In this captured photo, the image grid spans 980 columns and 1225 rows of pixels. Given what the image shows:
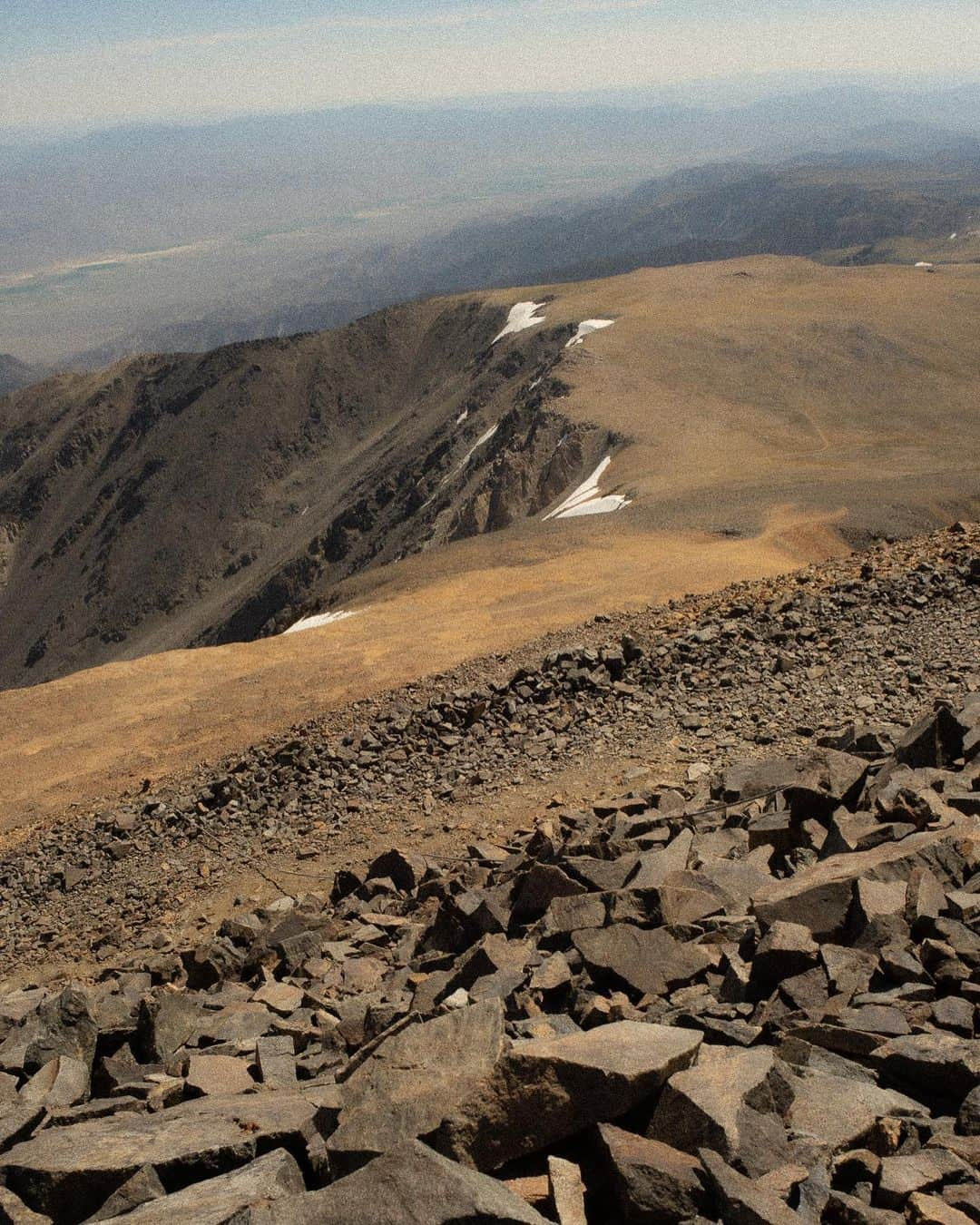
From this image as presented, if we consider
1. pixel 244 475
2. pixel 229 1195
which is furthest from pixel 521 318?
pixel 229 1195

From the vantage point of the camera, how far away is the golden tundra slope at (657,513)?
63.7 ft

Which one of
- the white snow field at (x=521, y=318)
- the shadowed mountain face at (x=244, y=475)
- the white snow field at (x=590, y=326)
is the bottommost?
the shadowed mountain face at (x=244, y=475)

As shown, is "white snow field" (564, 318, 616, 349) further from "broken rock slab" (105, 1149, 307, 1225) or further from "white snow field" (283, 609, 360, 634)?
"broken rock slab" (105, 1149, 307, 1225)

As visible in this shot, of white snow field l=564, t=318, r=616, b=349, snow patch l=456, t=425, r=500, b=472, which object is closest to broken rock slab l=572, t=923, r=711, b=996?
snow patch l=456, t=425, r=500, b=472

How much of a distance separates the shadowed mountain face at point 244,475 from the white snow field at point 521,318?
1438 mm

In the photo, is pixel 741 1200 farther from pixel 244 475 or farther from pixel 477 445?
pixel 244 475

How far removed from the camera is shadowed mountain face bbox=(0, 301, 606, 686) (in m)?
63.4

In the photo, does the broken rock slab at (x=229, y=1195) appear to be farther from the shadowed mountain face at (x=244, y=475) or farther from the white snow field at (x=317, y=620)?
the shadowed mountain face at (x=244, y=475)

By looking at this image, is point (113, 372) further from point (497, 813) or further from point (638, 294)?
point (497, 813)

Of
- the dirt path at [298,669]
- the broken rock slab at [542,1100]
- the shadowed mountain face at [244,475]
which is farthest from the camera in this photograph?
the shadowed mountain face at [244,475]

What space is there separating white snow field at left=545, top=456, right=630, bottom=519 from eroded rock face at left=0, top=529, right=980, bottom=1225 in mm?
23877

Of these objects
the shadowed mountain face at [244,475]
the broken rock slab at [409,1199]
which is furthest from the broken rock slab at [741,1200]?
the shadowed mountain face at [244,475]

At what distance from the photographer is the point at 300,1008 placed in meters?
8.65

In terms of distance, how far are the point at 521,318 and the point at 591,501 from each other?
4781 centimetres
